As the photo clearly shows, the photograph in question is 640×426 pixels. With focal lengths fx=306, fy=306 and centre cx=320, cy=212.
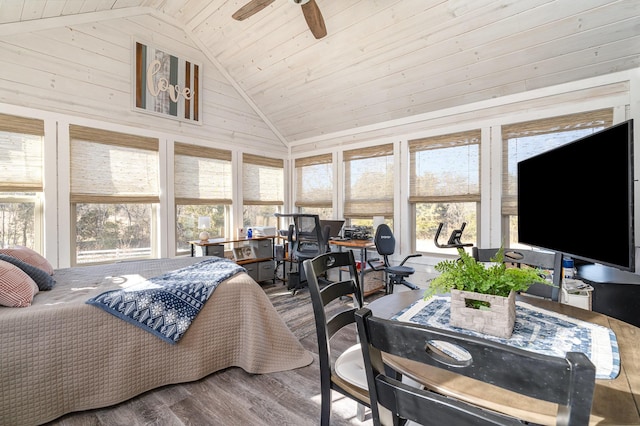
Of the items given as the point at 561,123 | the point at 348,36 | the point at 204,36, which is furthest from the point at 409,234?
the point at 204,36

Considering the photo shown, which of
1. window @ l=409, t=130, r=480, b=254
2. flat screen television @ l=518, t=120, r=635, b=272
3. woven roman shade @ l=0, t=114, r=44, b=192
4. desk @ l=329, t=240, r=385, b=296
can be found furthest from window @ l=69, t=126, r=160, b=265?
flat screen television @ l=518, t=120, r=635, b=272

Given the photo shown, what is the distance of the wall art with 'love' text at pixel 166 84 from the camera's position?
3.95 m

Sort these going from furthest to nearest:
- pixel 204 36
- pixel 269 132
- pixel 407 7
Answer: pixel 269 132 < pixel 204 36 < pixel 407 7

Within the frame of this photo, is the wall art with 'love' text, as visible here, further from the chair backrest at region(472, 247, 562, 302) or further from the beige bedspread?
the chair backrest at region(472, 247, 562, 302)

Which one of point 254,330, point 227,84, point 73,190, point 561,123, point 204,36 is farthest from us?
point 227,84

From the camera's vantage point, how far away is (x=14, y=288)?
1.84 meters

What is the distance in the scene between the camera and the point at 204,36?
4.33 metres

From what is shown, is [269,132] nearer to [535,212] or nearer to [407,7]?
[407,7]

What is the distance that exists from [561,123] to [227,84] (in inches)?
177

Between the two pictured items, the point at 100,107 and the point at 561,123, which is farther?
the point at 100,107

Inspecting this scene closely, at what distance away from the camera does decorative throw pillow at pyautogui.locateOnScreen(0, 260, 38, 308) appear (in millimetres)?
1793

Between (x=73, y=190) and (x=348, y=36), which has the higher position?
(x=348, y=36)

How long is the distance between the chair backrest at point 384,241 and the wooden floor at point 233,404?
189 centimetres

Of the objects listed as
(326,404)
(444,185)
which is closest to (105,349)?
(326,404)
